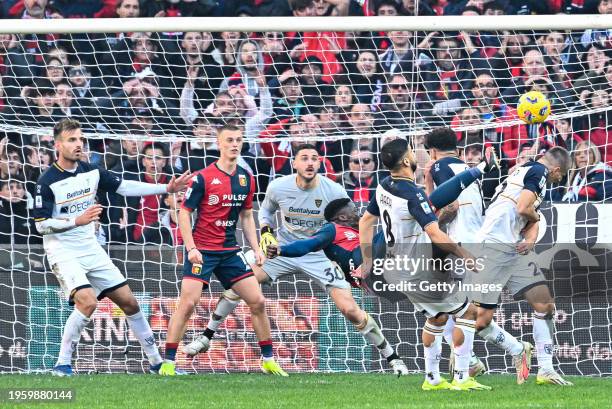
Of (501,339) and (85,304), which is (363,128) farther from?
A: (85,304)

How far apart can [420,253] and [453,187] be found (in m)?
0.55

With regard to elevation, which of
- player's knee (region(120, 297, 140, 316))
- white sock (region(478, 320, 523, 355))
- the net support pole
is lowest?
white sock (region(478, 320, 523, 355))

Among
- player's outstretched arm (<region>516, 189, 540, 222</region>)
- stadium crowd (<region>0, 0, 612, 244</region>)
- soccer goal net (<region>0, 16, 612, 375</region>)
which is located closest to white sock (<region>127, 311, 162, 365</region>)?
soccer goal net (<region>0, 16, 612, 375</region>)

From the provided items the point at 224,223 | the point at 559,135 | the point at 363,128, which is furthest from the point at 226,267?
the point at 559,135

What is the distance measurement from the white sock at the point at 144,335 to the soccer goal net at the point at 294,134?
2.52 ft

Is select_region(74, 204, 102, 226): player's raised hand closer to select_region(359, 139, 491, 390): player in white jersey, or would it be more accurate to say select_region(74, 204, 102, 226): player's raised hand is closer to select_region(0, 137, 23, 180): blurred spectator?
select_region(359, 139, 491, 390): player in white jersey

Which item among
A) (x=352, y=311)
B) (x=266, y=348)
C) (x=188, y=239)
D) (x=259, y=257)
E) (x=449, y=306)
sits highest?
(x=188, y=239)

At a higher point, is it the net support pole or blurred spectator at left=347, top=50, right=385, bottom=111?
the net support pole

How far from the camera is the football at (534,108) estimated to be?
30.5 feet

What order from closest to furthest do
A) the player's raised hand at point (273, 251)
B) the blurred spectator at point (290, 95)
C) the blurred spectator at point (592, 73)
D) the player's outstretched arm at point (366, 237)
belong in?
the player's raised hand at point (273, 251)
the player's outstretched arm at point (366, 237)
the blurred spectator at point (592, 73)
the blurred spectator at point (290, 95)

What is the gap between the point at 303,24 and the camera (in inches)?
382

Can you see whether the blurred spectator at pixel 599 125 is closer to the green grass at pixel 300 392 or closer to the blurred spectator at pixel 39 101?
the green grass at pixel 300 392

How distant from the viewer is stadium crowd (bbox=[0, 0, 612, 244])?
12.1m

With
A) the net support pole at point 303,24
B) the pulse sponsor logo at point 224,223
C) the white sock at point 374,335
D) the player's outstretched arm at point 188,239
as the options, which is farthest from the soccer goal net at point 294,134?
the player's outstretched arm at point 188,239
